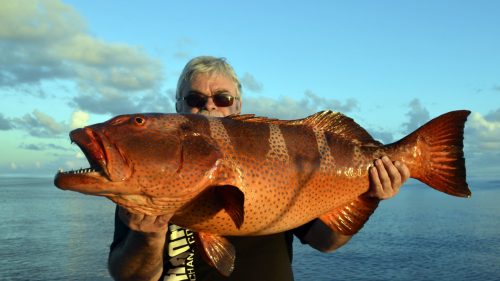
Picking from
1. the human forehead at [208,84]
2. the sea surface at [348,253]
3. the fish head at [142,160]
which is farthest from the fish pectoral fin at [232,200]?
the sea surface at [348,253]

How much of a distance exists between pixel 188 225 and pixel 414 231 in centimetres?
2603

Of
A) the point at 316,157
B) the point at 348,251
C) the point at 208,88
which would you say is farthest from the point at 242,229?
the point at 348,251

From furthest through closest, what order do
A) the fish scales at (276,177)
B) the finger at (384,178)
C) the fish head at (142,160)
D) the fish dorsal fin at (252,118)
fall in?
the finger at (384,178), the fish dorsal fin at (252,118), the fish scales at (276,177), the fish head at (142,160)

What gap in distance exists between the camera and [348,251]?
64.1ft

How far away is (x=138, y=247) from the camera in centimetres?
367

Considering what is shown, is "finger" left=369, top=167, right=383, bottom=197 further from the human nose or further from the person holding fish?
the human nose

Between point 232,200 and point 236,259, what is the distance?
117 cm

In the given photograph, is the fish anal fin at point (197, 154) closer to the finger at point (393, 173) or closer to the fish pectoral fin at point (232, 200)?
the fish pectoral fin at point (232, 200)

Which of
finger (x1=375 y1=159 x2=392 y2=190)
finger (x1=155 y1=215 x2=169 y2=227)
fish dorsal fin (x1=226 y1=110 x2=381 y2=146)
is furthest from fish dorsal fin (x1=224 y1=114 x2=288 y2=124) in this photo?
finger (x1=375 y1=159 x2=392 y2=190)

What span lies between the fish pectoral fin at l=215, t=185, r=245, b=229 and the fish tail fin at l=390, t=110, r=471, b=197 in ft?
5.61

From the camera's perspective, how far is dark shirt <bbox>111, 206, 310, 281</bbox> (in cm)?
414

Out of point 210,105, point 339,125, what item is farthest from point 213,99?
point 339,125

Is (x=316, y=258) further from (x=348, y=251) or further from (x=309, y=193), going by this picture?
(x=309, y=193)

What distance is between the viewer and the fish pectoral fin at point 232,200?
127 inches
